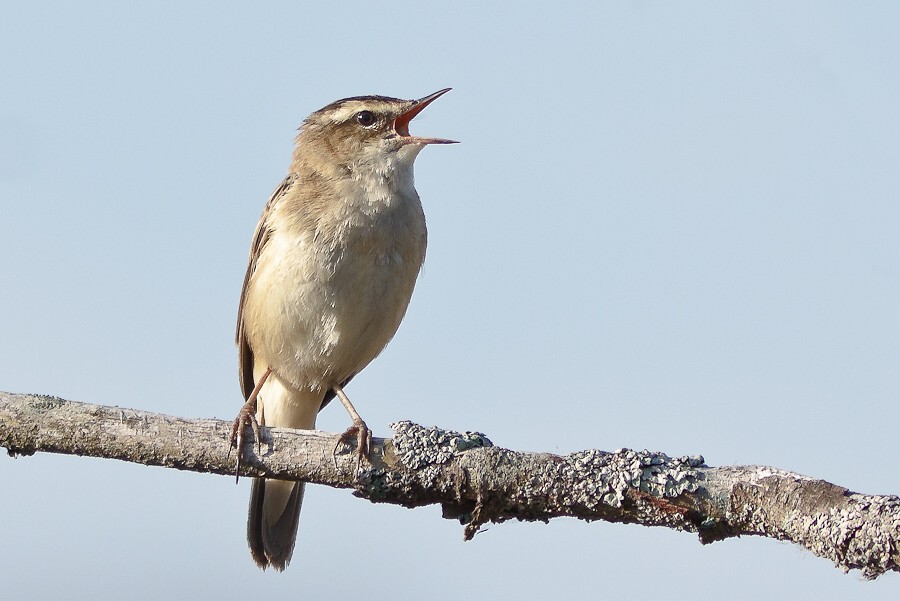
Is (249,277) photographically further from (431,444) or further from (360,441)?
(431,444)

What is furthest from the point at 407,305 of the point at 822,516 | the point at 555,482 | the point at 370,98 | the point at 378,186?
the point at 822,516

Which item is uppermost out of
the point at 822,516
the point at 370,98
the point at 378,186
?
the point at 370,98

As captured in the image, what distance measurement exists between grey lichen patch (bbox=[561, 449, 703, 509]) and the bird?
2.13m

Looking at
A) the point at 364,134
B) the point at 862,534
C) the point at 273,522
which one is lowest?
the point at 273,522

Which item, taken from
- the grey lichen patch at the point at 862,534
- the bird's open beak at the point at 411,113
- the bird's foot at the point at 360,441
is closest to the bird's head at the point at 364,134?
the bird's open beak at the point at 411,113

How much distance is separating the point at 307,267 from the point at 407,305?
870 mm

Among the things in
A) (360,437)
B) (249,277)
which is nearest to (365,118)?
(249,277)

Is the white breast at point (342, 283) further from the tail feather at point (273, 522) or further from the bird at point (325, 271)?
the tail feather at point (273, 522)

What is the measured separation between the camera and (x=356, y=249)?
275 inches

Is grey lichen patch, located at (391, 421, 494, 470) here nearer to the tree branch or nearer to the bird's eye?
the tree branch

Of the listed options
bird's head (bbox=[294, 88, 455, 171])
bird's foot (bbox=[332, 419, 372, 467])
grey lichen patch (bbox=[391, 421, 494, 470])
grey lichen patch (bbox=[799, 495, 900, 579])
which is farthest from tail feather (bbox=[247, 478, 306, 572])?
grey lichen patch (bbox=[799, 495, 900, 579])

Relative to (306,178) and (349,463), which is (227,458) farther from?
(306,178)

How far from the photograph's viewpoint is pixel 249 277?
7.74 m

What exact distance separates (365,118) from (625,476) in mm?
3959
